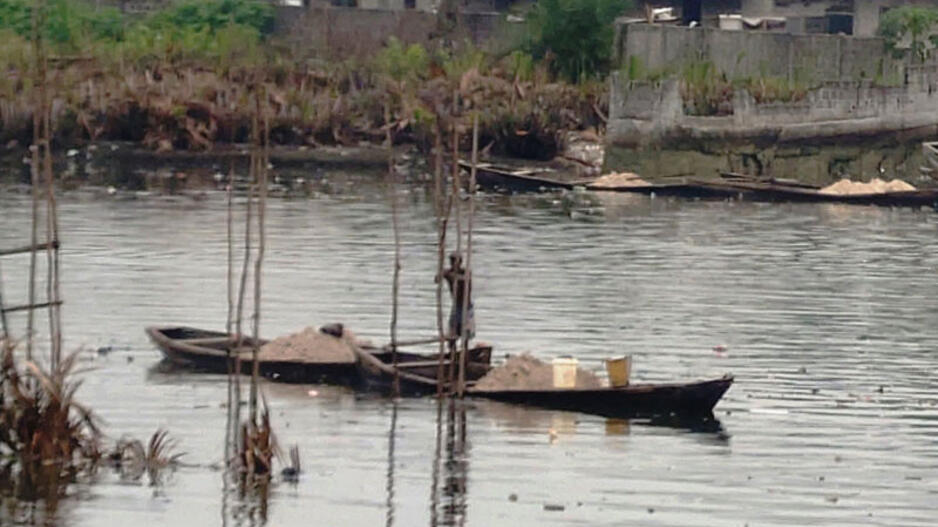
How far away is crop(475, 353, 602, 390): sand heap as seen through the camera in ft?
72.5

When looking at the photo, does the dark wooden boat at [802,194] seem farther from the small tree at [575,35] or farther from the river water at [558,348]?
the small tree at [575,35]

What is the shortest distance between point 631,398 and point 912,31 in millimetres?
38212

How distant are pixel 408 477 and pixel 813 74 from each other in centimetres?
3994

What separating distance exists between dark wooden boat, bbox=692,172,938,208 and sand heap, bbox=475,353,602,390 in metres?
28.4

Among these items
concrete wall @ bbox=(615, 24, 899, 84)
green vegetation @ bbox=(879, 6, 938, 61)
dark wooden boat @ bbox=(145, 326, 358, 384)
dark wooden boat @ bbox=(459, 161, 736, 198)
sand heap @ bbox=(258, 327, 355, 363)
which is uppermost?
green vegetation @ bbox=(879, 6, 938, 61)

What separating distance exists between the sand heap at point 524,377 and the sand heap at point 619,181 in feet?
98.5

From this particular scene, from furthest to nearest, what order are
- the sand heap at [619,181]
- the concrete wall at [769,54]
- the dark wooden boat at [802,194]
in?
the concrete wall at [769,54] → the sand heap at [619,181] → the dark wooden boat at [802,194]

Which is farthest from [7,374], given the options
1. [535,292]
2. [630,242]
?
[630,242]

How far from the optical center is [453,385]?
21.7m

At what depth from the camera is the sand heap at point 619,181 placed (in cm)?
5234

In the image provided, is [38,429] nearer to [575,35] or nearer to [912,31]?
[912,31]

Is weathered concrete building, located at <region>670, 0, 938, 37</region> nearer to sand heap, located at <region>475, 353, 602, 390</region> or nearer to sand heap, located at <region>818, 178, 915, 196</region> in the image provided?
sand heap, located at <region>818, 178, 915, 196</region>

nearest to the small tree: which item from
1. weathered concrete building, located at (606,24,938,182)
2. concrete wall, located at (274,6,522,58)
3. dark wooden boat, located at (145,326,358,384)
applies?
concrete wall, located at (274,6,522,58)

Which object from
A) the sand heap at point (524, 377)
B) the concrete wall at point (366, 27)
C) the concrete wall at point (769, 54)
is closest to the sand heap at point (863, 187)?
the concrete wall at point (769, 54)
